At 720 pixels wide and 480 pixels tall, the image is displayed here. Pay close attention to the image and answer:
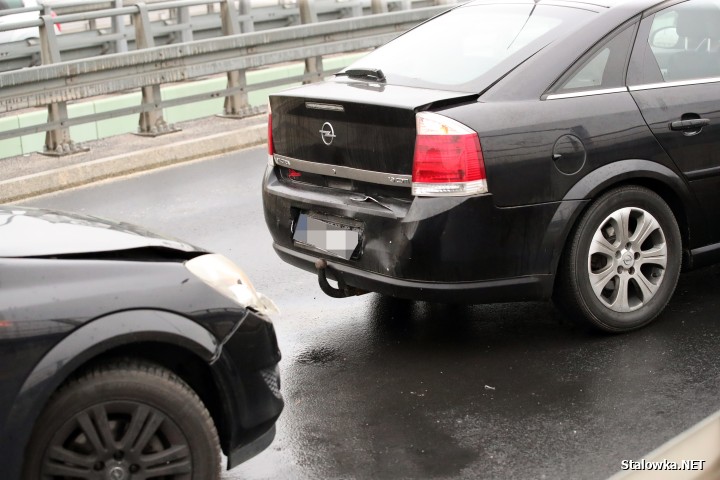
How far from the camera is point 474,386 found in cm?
512

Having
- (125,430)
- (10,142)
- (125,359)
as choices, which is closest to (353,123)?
(125,359)

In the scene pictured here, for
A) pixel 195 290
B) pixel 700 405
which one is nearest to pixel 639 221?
pixel 700 405

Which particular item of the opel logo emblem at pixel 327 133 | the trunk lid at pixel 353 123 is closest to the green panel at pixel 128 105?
the trunk lid at pixel 353 123

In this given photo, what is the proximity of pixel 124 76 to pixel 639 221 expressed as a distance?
21.7ft

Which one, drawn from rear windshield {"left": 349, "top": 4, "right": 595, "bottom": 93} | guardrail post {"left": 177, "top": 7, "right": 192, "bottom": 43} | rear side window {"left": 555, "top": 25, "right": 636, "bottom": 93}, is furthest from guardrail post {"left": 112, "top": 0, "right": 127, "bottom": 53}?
rear side window {"left": 555, "top": 25, "right": 636, "bottom": 93}

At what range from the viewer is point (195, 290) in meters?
3.72

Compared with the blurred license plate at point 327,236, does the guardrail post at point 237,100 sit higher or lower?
lower

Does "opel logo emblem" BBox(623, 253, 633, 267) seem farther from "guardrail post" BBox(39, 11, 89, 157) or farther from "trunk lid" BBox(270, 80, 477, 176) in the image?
"guardrail post" BBox(39, 11, 89, 157)

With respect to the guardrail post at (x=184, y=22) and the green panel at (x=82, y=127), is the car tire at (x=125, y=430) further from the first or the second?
the guardrail post at (x=184, y=22)

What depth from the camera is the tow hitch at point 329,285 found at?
5543 millimetres

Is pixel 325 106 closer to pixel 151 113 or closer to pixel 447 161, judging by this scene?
pixel 447 161

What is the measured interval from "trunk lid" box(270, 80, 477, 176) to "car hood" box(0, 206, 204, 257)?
145 cm

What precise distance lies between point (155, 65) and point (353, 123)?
245 inches

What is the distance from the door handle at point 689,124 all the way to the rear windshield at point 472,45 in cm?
68
